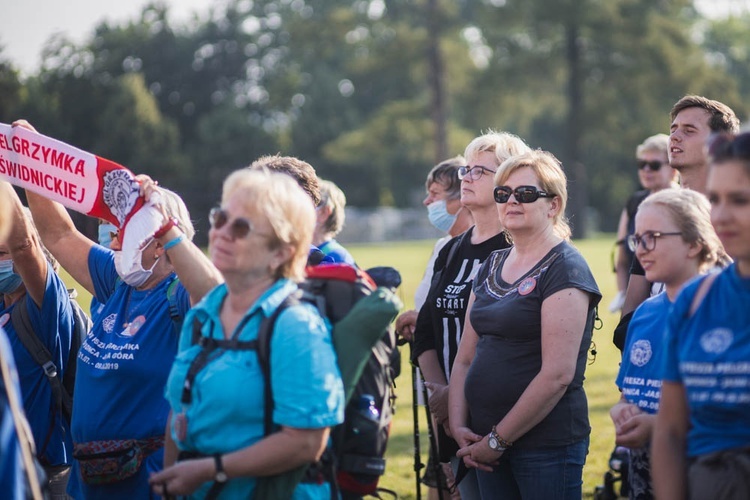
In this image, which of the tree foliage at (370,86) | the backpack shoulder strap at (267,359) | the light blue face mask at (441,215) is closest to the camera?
the backpack shoulder strap at (267,359)

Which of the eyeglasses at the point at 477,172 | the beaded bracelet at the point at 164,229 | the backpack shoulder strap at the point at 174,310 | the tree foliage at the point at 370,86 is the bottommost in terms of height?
the backpack shoulder strap at the point at 174,310

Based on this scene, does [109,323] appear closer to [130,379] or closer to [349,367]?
[130,379]

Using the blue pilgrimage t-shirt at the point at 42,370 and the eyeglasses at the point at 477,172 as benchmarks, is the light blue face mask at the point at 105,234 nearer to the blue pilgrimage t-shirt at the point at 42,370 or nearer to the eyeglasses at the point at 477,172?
the blue pilgrimage t-shirt at the point at 42,370

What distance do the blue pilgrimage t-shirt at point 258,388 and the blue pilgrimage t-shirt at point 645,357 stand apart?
1.31 meters

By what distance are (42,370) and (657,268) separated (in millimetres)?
3189

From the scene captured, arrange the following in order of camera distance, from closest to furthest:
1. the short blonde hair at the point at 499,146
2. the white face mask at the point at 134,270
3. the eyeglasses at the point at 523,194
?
1. the white face mask at the point at 134,270
2. the eyeglasses at the point at 523,194
3. the short blonde hair at the point at 499,146

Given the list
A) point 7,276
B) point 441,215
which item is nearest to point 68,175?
point 7,276

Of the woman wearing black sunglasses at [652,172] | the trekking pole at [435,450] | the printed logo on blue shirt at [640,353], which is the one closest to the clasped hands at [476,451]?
the trekking pole at [435,450]

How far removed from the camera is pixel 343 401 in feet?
10.4

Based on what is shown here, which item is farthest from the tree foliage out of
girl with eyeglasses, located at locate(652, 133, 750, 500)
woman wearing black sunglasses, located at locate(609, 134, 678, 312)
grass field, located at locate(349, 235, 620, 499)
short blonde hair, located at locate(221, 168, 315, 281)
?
girl with eyeglasses, located at locate(652, 133, 750, 500)

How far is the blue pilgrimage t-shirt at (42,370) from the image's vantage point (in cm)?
476

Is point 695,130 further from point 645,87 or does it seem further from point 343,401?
point 645,87

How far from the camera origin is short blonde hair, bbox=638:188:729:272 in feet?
11.7

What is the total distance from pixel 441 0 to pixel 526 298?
4417cm
